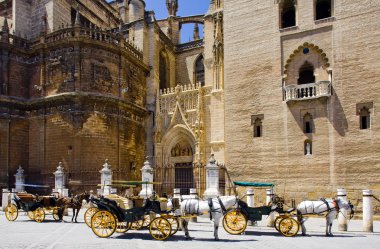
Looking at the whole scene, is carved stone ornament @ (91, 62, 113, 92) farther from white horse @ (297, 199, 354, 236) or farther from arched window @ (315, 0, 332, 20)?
white horse @ (297, 199, 354, 236)

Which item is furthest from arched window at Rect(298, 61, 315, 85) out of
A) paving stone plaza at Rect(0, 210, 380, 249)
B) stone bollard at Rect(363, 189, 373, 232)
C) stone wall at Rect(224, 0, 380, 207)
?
paving stone plaza at Rect(0, 210, 380, 249)

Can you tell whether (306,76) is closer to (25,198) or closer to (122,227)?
(122,227)

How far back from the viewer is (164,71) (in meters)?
26.7

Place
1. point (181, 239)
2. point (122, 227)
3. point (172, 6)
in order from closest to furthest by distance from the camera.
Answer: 1. point (181, 239)
2. point (122, 227)
3. point (172, 6)

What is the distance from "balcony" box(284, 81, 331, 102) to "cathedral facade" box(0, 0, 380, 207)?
1.9 inches

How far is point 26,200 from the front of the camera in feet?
46.0

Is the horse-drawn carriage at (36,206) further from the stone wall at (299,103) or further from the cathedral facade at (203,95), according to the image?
the stone wall at (299,103)

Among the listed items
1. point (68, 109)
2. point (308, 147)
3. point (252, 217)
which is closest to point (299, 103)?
point (308, 147)

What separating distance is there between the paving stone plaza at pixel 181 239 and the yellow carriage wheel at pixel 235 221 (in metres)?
0.19

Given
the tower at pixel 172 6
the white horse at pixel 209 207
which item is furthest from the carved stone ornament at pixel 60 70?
the white horse at pixel 209 207

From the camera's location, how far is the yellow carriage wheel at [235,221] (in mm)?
10328

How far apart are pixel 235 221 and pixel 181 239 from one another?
148 cm

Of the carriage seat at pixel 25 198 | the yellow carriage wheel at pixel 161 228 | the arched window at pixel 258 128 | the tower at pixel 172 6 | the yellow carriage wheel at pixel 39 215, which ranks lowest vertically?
the yellow carriage wheel at pixel 39 215

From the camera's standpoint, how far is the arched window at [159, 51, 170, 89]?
26.4m
